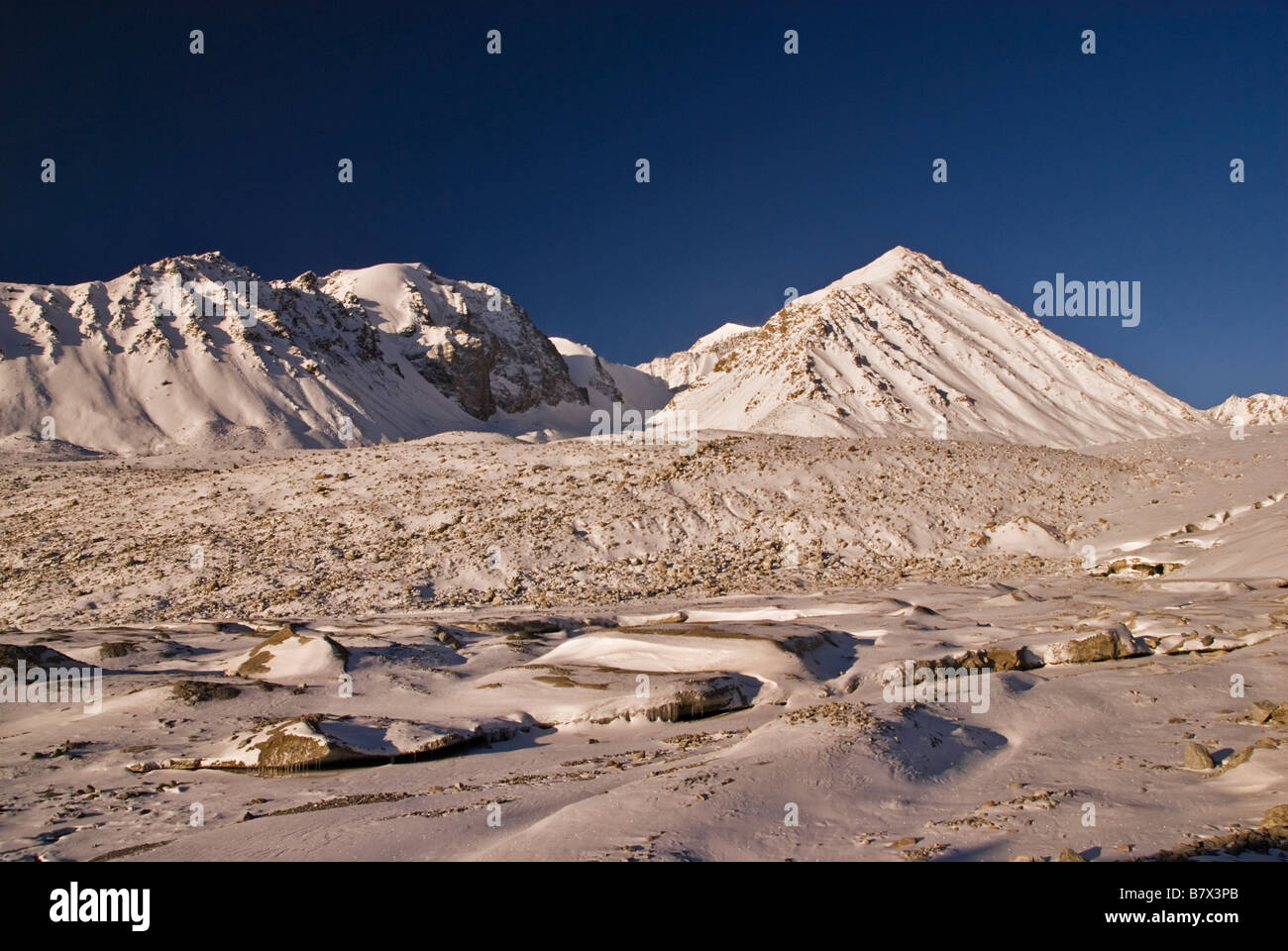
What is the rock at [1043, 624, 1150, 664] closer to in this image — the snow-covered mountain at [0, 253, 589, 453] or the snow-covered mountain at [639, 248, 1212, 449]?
the snow-covered mountain at [639, 248, 1212, 449]

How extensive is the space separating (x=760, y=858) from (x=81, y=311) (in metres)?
86.3

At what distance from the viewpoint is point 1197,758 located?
5902 millimetres

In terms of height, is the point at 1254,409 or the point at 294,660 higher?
the point at 1254,409

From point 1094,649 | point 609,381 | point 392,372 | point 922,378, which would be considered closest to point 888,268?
point 922,378

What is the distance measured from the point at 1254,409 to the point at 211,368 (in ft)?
487

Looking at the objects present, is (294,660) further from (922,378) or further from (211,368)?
(211,368)

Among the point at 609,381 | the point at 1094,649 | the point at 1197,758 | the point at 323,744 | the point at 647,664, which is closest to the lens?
the point at 1197,758

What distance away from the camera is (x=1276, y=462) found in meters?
24.8

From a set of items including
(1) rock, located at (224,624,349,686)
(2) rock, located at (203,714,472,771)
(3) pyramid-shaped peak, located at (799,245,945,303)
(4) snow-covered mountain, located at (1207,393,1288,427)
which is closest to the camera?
(2) rock, located at (203,714,472,771)

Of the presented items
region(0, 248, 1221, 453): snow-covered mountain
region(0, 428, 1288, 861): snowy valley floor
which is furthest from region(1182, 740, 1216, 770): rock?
region(0, 248, 1221, 453): snow-covered mountain

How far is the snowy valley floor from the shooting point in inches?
205

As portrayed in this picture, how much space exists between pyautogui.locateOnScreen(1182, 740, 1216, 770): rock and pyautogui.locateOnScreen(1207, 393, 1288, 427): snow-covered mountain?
13333 centimetres
